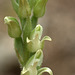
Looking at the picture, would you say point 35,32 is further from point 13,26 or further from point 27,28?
point 13,26

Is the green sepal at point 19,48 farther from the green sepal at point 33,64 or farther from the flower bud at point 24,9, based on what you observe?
the flower bud at point 24,9

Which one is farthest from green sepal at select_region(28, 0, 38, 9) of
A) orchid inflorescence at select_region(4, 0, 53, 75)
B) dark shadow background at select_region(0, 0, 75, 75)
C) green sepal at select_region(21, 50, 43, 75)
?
dark shadow background at select_region(0, 0, 75, 75)

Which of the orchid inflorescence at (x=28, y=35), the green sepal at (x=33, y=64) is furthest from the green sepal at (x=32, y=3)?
the green sepal at (x=33, y=64)

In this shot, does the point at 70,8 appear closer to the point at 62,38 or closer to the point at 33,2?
the point at 62,38

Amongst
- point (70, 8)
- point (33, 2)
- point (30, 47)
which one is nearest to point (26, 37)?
point (30, 47)

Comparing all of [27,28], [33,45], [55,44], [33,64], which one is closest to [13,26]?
[27,28]

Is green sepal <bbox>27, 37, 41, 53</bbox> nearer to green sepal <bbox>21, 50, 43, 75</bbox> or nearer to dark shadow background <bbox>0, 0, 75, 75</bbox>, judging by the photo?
green sepal <bbox>21, 50, 43, 75</bbox>
